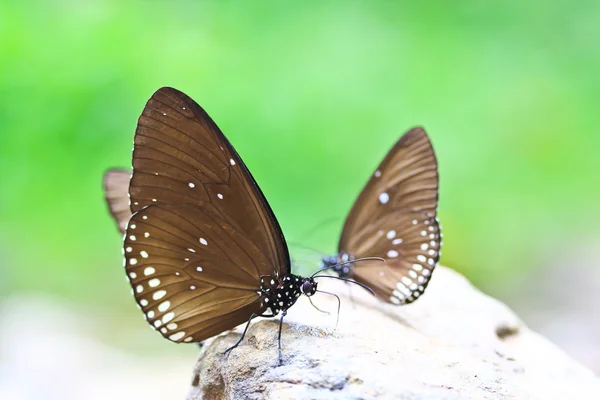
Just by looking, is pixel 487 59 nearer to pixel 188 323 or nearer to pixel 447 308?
pixel 447 308

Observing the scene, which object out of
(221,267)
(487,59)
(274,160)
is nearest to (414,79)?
(487,59)

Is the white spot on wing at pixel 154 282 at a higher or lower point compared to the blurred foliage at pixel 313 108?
lower

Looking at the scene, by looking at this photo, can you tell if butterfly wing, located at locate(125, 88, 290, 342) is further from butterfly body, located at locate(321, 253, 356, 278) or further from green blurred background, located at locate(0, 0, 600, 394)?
green blurred background, located at locate(0, 0, 600, 394)

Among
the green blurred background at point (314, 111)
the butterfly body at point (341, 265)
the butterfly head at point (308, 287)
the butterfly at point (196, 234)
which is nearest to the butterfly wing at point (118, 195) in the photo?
the butterfly at point (196, 234)

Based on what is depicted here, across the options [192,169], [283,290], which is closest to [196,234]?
[192,169]

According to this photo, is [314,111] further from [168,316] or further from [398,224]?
[168,316]

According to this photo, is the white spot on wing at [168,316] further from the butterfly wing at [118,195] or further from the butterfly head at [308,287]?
the butterfly wing at [118,195]
